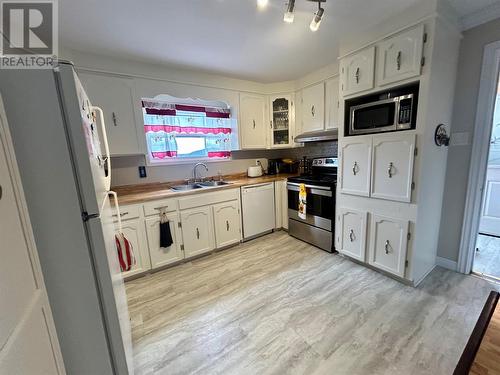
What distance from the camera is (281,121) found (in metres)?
3.44

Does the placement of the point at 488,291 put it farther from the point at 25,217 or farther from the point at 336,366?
the point at 25,217

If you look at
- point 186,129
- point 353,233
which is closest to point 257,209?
point 353,233

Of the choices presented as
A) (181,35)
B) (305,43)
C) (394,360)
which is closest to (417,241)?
(394,360)

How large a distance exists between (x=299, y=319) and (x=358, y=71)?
2304 millimetres

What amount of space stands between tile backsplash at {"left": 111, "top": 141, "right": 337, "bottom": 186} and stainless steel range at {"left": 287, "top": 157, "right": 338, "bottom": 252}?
0.29 meters

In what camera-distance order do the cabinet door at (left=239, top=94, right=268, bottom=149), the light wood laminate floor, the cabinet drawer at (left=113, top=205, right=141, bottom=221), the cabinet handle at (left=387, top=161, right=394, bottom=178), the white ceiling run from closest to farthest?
1. the light wood laminate floor
2. the white ceiling
3. the cabinet handle at (left=387, top=161, right=394, bottom=178)
4. the cabinet drawer at (left=113, top=205, right=141, bottom=221)
5. the cabinet door at (left=239, top=94, right=268, bottom=149)

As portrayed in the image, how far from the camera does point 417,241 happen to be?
1918 millimetres

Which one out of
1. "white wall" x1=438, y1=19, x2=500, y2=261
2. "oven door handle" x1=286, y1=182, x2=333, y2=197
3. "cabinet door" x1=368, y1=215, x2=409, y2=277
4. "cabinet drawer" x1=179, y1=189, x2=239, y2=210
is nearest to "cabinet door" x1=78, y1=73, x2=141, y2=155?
"cabinet drawer" x1=179, y1=189, x2=239, y2=210

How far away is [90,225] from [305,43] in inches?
93.1

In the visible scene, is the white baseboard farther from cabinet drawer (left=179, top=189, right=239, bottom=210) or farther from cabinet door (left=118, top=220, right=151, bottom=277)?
cabinet door (left=118, top=220, right=151, bottom=277)

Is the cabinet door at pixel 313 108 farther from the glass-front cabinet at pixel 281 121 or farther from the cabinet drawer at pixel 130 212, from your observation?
the cabinet drawer at pixel 130 212

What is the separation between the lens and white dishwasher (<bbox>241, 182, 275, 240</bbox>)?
299 centimetres

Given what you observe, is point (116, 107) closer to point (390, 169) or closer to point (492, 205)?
point (390, 169)

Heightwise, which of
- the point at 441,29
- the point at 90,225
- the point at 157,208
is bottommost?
the point at 157,208
